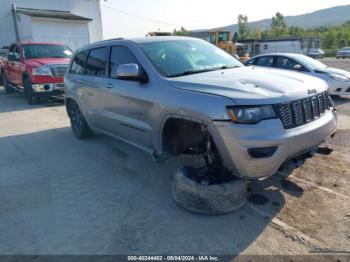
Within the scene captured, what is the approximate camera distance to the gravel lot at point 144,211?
2.90 m

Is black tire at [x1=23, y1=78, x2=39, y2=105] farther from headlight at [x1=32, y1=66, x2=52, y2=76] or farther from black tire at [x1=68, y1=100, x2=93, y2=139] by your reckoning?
black tire at [x1=68, y1=100, x2=93, y2=139]

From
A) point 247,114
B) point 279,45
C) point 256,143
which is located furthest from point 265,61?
point 279,45

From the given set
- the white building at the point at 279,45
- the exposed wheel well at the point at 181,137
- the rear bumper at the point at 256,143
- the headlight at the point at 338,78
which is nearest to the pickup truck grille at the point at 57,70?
the exposed wheel well at the point at 181,137

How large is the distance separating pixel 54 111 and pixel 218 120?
25.9 feet

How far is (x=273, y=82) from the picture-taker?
3400 millimetres

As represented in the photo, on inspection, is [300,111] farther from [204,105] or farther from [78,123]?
[78,123]

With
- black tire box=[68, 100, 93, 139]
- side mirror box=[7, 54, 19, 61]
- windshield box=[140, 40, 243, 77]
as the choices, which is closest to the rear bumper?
windshield box=[140, 40, 243, 77]

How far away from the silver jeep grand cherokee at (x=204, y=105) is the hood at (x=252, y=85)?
0.01m

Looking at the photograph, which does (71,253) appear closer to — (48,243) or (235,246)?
(48,243)

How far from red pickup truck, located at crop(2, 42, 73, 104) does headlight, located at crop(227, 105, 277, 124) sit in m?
8.95

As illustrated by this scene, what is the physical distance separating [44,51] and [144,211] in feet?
32.7

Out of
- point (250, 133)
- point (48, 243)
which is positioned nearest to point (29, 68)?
point (48, 243)

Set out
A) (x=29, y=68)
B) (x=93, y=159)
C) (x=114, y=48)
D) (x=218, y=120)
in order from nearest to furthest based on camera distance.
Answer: (x=218, y=120) < (x=114, y=48) < (x=93, y=159) < (x=29, y=68)

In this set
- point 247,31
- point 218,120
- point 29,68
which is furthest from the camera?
point 247,31
